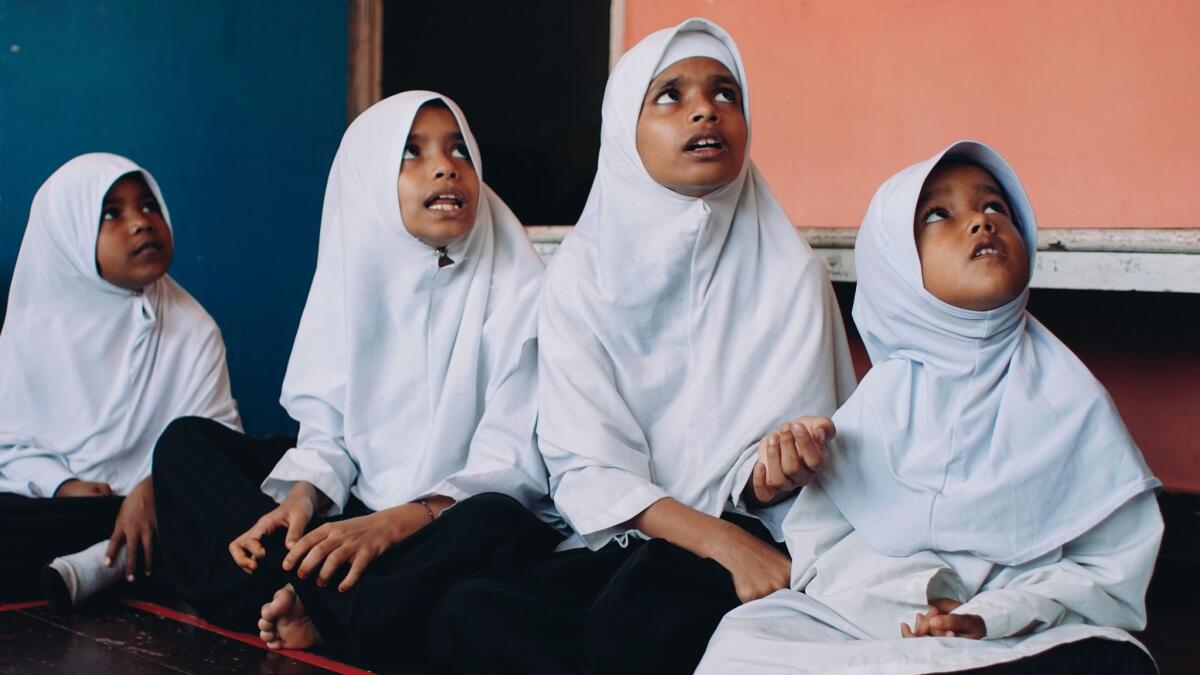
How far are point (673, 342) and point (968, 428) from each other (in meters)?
0.55

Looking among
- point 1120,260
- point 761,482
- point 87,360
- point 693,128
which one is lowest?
point 87,360

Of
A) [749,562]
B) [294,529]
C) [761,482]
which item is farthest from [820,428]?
[294,529]

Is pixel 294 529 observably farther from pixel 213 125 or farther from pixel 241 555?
pixel 213 125

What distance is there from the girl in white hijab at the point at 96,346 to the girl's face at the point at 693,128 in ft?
4.24

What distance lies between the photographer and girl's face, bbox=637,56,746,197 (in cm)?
187

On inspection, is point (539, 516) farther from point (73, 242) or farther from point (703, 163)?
point (73, 242)

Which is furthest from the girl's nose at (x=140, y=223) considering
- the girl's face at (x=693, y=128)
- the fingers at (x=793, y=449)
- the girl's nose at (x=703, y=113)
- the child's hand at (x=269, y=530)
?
the fingers at (x=793, y=449)

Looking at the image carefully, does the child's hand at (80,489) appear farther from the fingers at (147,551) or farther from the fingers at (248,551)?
the fingers at (248,551)

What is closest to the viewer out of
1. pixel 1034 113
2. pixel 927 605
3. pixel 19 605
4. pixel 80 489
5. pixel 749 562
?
pixel 927 605

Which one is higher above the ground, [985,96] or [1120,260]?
[985,96]

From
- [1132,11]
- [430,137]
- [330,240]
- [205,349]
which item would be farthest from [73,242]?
[1132,11]

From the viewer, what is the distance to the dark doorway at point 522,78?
3.71 meters

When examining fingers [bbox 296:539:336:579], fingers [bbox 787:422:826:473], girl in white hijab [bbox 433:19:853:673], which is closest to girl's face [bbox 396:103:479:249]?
girl in white hijab [bbox 433:19:853:673]

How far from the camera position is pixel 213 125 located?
3498mm
